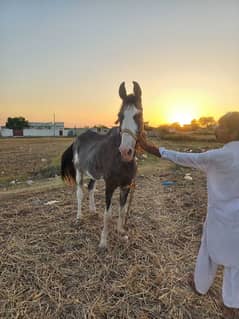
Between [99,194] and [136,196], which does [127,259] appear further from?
[99,194]

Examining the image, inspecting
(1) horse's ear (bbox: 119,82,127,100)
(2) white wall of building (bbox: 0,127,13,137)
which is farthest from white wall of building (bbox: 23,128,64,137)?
(1) horse's ear (bbox: 119,82,127,100)

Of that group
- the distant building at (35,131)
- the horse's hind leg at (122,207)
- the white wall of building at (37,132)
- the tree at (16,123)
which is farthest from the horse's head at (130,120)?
the tree at (16,123)

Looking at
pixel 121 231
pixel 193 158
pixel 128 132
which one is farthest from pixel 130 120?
pixel 121 231

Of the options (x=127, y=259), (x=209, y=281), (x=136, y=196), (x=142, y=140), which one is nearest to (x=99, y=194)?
(x=136, y=196)

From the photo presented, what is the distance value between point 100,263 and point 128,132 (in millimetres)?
1618

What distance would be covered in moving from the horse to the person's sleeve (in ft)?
2.33

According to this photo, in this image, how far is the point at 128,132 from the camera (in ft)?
9.89

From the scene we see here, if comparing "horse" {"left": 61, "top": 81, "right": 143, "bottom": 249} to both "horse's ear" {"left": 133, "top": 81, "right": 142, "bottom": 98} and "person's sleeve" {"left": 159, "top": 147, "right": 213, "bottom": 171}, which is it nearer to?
"horse's ear" {"left": 133, "top": 81, "right": 142, "bottom": 98}

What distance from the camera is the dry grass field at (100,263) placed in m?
2.72

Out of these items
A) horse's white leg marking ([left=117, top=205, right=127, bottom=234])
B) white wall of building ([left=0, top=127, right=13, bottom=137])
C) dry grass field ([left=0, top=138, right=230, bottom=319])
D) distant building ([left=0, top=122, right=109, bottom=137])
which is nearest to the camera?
dry grass field ([left=0, top=138, right=230, bottom=319])

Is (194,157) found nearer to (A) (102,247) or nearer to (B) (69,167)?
(A) (102,247)

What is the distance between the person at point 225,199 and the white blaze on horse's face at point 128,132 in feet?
2.56

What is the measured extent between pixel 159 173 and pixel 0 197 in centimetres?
458

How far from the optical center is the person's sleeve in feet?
7.09
